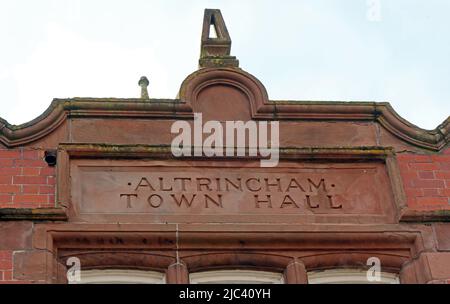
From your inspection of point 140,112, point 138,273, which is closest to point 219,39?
point 140,112

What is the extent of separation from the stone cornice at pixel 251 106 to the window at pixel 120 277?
5.26 feet

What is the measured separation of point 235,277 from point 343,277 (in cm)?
103

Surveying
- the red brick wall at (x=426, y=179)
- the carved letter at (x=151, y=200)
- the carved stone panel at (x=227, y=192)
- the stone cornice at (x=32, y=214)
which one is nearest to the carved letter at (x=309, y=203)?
the carved stone panel at (x=227, y=192)

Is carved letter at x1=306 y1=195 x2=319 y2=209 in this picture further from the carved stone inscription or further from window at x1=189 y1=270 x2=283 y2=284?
window at x1=189 y1=270 x2=283 y2=284

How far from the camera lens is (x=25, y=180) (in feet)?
35.3

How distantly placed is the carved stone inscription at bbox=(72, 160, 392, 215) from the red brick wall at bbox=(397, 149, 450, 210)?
0.26 meters

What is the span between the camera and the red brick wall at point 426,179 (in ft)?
36.4

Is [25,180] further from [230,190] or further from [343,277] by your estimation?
[343,277]

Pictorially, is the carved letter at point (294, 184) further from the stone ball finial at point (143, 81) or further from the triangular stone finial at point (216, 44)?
the stone ball finial at point (143, 81)

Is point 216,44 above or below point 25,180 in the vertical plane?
above

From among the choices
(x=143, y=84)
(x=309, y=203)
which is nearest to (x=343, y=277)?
(x=309, y=203)

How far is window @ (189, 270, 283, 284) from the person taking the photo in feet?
34.3

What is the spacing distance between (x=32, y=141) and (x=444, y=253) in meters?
4.10

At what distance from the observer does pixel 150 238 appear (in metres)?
10.4
